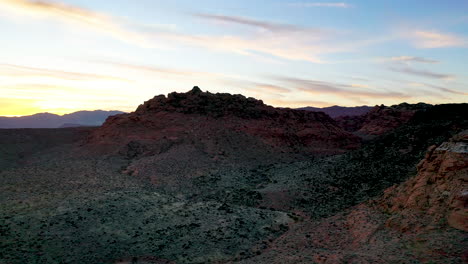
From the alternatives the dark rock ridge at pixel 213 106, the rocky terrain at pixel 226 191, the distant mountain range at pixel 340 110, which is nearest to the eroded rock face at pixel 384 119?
the rocky terrain at pixel 226 191

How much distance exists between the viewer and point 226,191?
90.7 ft

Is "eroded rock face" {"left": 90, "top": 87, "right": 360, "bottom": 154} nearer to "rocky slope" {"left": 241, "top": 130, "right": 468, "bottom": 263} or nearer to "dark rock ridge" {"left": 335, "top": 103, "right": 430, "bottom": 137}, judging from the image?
"dark rock ridge" {"left": 335, "top": 103, "right": 430, "bottom": 137}

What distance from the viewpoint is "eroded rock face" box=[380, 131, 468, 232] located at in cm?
1454

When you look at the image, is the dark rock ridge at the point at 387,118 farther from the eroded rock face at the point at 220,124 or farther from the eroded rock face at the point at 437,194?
the eroded rock face at the point at 437,194

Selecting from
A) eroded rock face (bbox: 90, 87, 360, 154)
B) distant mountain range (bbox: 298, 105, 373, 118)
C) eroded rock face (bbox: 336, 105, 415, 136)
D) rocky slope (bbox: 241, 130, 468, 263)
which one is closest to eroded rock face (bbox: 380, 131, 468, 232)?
rocky slope (bbox: 241, 130, 468, 263)

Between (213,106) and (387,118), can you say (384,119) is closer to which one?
(387,118)

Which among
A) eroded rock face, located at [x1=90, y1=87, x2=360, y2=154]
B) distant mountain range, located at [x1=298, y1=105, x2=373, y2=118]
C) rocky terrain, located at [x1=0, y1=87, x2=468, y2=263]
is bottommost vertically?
rocky terrain, located at [x1=0, y1=87, x2=468, y2=263]

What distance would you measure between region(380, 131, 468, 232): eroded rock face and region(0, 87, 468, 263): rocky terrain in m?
0.06

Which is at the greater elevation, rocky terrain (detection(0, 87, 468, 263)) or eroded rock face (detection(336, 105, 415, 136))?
eroded rock face (detection(336, 105, 415, 136))

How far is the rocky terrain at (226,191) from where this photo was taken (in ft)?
52.4

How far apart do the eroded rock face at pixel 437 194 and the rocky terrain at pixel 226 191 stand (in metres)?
0.06

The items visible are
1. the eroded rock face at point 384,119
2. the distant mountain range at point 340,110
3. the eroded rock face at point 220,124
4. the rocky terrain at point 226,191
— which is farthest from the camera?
the distant mountain range at point 340,110

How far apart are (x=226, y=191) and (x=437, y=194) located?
15.2m

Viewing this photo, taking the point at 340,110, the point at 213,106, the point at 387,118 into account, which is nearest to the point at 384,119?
the point at 387,118
